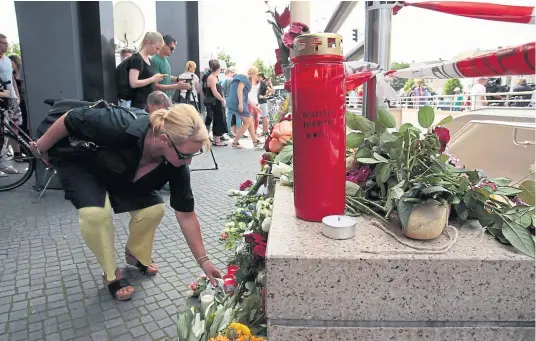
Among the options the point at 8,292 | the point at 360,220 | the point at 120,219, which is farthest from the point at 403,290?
the point at 120,219

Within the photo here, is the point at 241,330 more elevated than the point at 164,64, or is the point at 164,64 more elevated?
the point at 164,64

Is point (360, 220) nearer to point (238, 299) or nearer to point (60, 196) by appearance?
point (238, 299)

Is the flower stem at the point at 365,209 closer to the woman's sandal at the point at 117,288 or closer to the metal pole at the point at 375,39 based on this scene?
the metal pole at the point at 375,39

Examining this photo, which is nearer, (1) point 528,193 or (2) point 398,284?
(2) point 398,284

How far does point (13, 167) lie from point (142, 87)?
2.85 meters

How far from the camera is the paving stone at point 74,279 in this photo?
89.9 inches

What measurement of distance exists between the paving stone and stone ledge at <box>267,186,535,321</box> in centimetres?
Answer: 142

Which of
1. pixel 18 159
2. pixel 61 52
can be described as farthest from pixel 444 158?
pixel 18 159

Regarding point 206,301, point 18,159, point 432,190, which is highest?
point 432,190

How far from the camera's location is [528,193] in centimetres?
126

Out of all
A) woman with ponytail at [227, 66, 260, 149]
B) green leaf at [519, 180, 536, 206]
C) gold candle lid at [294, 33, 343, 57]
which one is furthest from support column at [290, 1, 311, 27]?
woman with ponytail at [227, 66, 260, 149]

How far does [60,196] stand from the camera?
16.0 feet

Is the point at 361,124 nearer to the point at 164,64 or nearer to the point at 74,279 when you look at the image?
the point at 74,279

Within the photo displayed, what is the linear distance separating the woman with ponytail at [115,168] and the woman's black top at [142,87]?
246 cm
